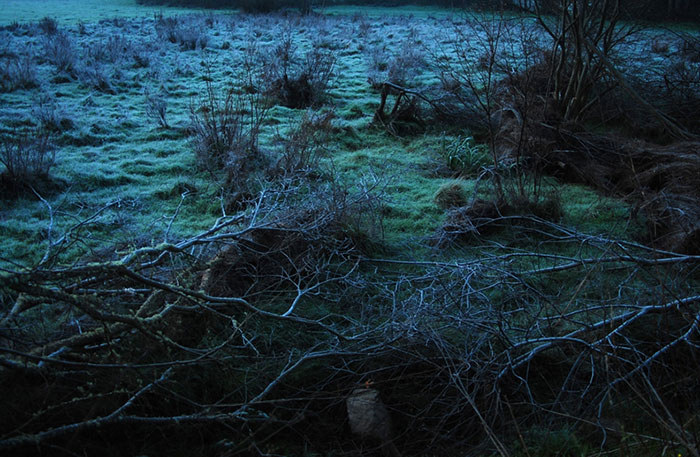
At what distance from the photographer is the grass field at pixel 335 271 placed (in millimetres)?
2436

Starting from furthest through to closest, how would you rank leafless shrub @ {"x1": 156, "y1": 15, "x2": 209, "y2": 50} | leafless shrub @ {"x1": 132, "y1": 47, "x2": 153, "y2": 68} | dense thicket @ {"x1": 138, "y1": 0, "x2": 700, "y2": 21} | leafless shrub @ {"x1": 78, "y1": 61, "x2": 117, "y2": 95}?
leafless shrub @ {"x1": 156, "y1": 15, "x2": 209, "y2": 50} → leafless shrub @ {"x1": 132, "y1": 47, "x2": 153, "y2": 68} → leafless shrub @ {"x1": 78, "y1": 61, "x2": 117, "y2": 95} → dense thicket @ {"x1": 138, "y1": 0, "x2": 700, "y2": 21}

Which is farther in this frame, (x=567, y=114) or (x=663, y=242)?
(x=567, y=114)

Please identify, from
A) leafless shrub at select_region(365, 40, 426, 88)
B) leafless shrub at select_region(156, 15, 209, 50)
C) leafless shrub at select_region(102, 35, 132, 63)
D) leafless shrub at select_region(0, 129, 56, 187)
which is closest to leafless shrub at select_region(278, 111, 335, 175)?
leafless shrub at select_region(0, 129, 56, 187)

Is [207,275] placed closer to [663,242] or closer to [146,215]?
[146,215]

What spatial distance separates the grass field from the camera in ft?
7.99

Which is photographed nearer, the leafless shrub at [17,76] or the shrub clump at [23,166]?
the shrub clump at [23,166]

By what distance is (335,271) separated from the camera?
3830mm

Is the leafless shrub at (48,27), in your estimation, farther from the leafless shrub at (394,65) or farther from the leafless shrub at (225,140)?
the leafless shrub at (225,140)

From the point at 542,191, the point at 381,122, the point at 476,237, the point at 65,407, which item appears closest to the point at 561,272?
the point at 476,237

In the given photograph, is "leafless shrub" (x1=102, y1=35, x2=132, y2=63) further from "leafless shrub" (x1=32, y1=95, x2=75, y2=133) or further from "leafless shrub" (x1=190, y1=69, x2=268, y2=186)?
"leafless shrub" (x1=190, y1=69, x2=268, y2=186)

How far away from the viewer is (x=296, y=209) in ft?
13.4

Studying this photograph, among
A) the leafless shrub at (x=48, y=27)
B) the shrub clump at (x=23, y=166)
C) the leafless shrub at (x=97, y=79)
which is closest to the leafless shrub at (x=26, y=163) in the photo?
the shrub clump at (x=23, y=166)

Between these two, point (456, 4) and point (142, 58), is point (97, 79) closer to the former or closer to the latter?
point (142, 58)

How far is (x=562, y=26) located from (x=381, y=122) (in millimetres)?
2751
